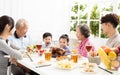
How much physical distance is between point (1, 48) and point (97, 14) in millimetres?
3540

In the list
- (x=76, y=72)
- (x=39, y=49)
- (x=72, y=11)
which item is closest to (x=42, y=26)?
(x=72, y=11)

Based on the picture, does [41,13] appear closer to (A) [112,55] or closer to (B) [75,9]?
(B) [75,9]

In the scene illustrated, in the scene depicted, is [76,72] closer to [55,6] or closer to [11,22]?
[11,22]

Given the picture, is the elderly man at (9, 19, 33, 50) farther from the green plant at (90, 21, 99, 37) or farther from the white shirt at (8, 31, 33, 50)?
the green plant at (90, 21, 99, 37)

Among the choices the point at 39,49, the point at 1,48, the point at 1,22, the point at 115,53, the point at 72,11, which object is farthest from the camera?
the point at 72,11

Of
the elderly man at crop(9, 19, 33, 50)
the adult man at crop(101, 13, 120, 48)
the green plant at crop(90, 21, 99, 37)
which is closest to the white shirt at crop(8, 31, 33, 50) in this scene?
the elderly man at crop(9, 19, 33, 50)

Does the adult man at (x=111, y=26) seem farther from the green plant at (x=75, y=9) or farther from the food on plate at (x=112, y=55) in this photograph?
the green plant at (x=75, y=9)

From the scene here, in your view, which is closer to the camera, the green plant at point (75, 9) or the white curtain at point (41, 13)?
the white curtain at point (41, 13)

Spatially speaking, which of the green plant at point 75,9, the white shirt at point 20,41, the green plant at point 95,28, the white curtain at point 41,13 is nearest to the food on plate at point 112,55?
the white shirt at point 20,41

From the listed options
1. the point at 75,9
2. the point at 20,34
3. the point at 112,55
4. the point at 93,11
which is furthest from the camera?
the point at 75,9

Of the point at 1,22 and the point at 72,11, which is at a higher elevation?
the point at 72,11

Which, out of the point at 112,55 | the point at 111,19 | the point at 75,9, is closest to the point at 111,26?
the point at 111,19

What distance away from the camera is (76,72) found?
5.76 ft

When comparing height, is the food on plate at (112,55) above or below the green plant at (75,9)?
below
